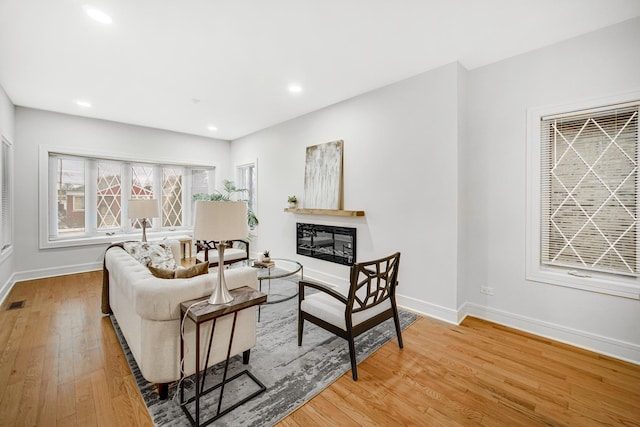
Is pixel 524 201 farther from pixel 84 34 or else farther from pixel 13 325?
pixel 13 325

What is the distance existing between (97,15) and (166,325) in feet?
8.19

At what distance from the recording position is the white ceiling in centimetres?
216

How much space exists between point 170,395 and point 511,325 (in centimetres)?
318

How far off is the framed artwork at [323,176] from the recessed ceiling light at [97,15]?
275 centimetres

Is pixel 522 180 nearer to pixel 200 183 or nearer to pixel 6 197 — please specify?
pixel 200 183

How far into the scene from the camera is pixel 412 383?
202 cm

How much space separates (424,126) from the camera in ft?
10.3

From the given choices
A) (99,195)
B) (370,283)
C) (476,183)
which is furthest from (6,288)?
(476,183)

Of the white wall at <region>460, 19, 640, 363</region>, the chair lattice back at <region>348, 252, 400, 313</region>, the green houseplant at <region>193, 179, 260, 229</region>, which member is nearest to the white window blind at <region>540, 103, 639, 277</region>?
the white wall at <region>460, 19, 640, 363</region>

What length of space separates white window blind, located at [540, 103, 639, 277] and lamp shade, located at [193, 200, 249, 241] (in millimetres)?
2920

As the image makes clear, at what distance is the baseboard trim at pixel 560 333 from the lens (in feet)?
7.58

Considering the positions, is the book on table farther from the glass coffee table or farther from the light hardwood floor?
the light hardwood floor

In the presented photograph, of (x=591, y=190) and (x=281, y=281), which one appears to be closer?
(x=591, y=190)

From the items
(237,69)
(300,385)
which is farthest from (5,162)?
(300,385)
